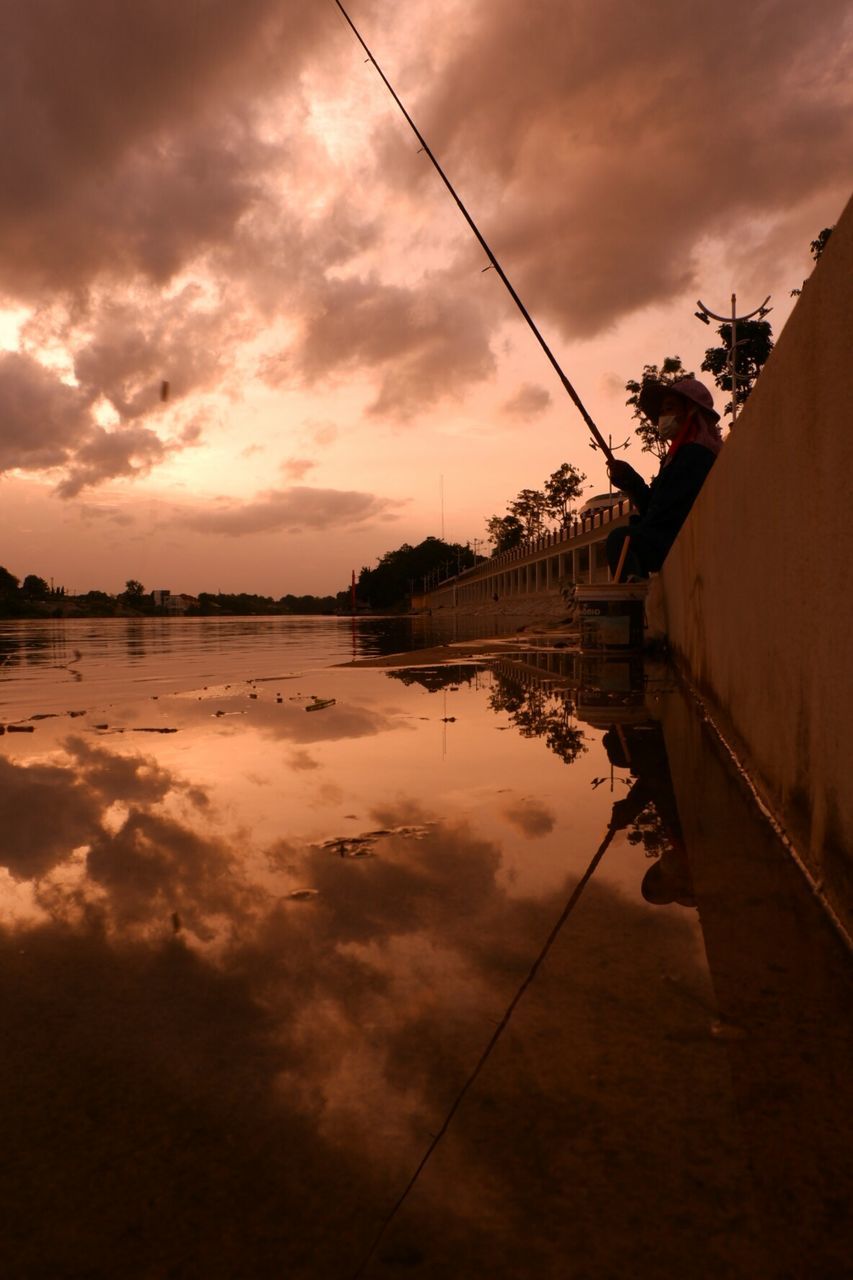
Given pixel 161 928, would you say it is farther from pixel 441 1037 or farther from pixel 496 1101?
pixel 496 1101

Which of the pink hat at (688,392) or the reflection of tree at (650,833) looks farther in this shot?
the pink hat at (688,392)

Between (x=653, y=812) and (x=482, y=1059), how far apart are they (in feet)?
5.23

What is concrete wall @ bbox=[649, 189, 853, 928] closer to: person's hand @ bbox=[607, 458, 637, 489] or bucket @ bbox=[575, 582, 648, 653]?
person's hand @ bbox=[607, 458, 637, 489]

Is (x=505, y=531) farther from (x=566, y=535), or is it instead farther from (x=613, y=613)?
(x=613, y=613)

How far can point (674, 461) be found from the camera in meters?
6.68

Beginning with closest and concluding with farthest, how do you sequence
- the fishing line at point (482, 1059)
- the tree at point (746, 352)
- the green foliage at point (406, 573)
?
the fishing line at point (482, 1059) → the tree at point (746, 352) → the green foliage at point (406, 573)

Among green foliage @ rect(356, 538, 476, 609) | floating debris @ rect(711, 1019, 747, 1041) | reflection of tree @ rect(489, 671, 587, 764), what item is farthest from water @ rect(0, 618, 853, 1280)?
green foliage @ rect(356, 538, 476, 609)

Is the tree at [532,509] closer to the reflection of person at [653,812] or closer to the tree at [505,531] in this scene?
the tree at [505,531]

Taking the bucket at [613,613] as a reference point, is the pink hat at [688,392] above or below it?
above

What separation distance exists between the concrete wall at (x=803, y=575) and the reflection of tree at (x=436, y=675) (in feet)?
11.5

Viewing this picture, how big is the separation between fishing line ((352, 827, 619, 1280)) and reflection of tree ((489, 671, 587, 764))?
1.62 meters

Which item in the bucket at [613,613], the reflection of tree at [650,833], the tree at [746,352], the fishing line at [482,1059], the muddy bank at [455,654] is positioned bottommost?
the reflection of tree at [650,833]

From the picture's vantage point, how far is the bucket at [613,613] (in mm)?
8930

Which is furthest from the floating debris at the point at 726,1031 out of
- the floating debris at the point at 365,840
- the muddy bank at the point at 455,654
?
the muddy bank at the point at 455,654
